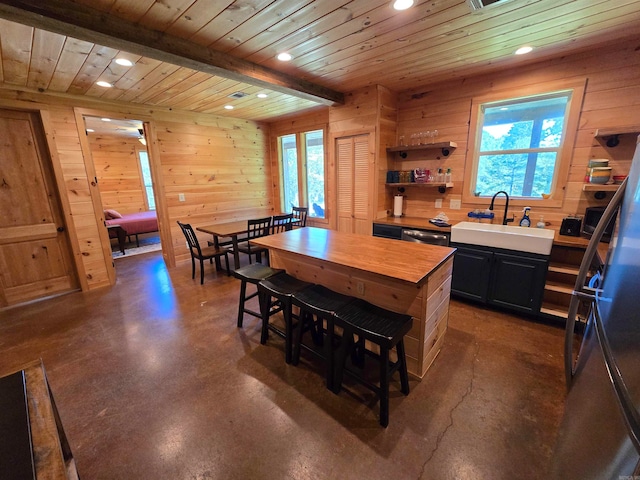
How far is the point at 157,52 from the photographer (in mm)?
2043

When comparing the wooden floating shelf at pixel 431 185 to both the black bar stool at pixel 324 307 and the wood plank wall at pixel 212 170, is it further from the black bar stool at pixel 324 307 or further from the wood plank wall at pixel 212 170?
the wood plank wall at pixel 212 170

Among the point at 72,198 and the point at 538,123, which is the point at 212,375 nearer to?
the point at 72,198

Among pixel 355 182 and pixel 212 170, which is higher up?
pixel 212 170

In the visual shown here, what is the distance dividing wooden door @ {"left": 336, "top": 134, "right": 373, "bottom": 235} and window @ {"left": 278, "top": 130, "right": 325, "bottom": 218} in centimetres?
102

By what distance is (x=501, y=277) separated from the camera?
2.64m

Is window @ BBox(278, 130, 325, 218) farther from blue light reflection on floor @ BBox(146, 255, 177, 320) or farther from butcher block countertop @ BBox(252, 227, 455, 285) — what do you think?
blue light reflection on floor @ BBox(146, 255, 177, 320)

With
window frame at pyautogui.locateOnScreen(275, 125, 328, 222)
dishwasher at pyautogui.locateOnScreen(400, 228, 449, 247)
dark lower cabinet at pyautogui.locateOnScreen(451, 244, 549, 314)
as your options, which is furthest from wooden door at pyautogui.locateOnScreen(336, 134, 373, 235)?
dark lower cabinet at pyautogui.locateOnScreen(451, 244, 549, 314)

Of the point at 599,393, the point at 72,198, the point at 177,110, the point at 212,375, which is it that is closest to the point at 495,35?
the point at 599,393

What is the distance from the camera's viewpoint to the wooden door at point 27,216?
3.04 meters

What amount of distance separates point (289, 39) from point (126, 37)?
120 cm

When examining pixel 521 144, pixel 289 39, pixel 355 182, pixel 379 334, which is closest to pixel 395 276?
pixel 379 334

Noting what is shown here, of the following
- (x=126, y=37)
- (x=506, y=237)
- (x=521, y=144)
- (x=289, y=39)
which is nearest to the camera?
(x=126, y=37)

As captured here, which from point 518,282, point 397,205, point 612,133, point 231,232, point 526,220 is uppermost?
point 612,133

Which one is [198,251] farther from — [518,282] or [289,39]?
[518,282]
